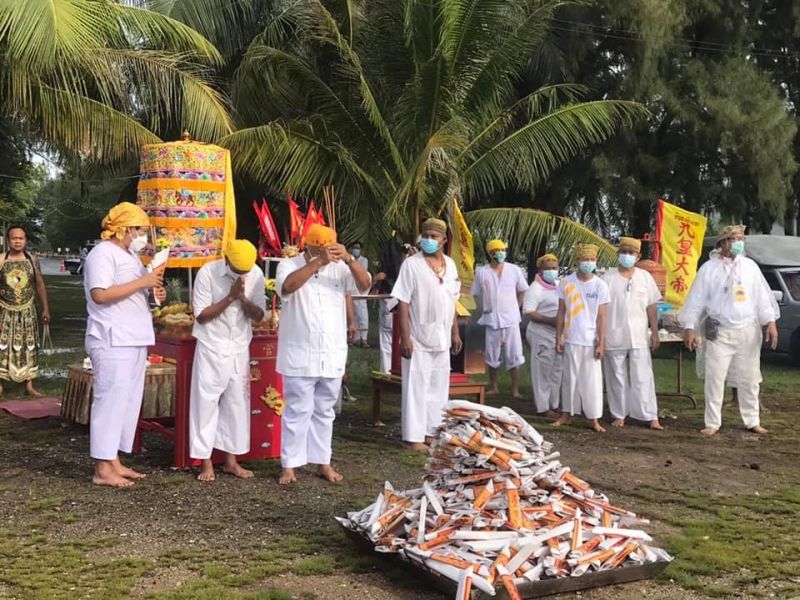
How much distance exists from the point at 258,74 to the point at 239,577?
34.9ft

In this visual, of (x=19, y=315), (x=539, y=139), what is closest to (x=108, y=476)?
(x=19, y=315)

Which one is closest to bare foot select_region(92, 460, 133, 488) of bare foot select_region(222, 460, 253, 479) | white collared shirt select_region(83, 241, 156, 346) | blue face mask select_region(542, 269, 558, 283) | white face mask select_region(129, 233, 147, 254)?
bare foot select_region(222, 460, 253, 479)

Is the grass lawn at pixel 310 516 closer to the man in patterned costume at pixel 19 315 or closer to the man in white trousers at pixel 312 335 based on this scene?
the man in white trousers at pixel 312 335

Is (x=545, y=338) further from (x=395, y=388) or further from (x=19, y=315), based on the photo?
(x=19, y=315)

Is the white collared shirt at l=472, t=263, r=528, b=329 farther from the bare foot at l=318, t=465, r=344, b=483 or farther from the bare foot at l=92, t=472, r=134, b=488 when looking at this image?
the bare foot at l=92, t=472, r=134, b=488

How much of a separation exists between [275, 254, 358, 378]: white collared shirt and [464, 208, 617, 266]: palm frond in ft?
16.4

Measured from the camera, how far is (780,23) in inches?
703

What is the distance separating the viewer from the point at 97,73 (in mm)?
9914

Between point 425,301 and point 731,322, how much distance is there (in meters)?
3.19

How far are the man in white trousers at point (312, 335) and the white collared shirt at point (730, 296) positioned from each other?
3.96 metres

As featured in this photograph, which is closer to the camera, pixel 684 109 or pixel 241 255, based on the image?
pixel 241 255

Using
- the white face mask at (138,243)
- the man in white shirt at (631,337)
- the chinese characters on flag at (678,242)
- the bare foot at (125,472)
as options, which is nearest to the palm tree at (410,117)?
the chinese characters on flag at (678,242)

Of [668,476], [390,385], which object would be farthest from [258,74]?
[668,476]

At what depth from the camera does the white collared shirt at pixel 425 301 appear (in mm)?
7309
